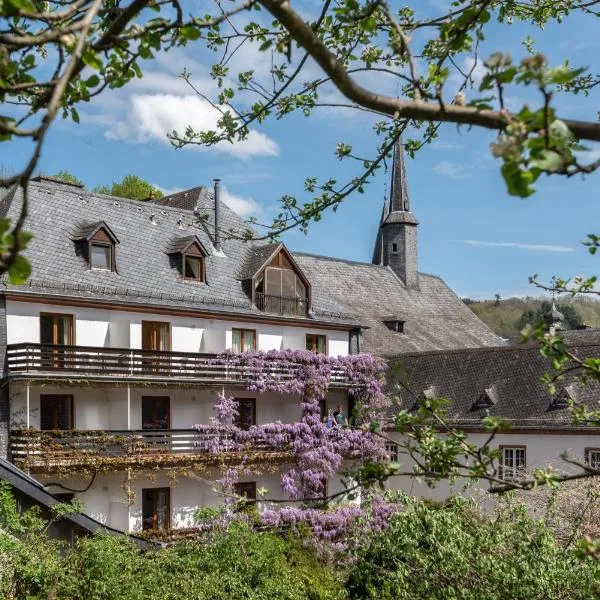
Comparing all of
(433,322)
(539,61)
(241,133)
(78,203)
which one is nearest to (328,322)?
(78,203)

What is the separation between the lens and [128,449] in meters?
23.9

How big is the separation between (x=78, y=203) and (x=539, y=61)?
82.6ft

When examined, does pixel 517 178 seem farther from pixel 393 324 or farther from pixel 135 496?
pixel 393 324

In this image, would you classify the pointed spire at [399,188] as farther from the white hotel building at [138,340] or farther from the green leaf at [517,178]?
the green leaf at [517,178]

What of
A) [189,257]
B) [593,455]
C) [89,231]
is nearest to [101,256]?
[89,231]

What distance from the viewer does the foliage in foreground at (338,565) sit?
11297mm

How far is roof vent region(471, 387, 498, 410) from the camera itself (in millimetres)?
30484

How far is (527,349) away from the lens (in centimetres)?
3114

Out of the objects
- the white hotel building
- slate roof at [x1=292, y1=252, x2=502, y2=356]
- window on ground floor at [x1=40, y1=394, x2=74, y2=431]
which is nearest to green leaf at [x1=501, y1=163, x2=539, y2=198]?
the white hotel building

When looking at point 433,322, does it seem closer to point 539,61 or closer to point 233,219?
point 233,219

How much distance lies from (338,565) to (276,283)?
35.7 feet

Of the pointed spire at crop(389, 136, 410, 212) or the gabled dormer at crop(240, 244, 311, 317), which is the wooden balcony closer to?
the gabled dormer at crop(240, 244, 311, 317)

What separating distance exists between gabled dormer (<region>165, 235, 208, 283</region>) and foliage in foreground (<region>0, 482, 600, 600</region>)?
9774 millimetres

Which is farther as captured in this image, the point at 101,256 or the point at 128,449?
the point at 101,256
